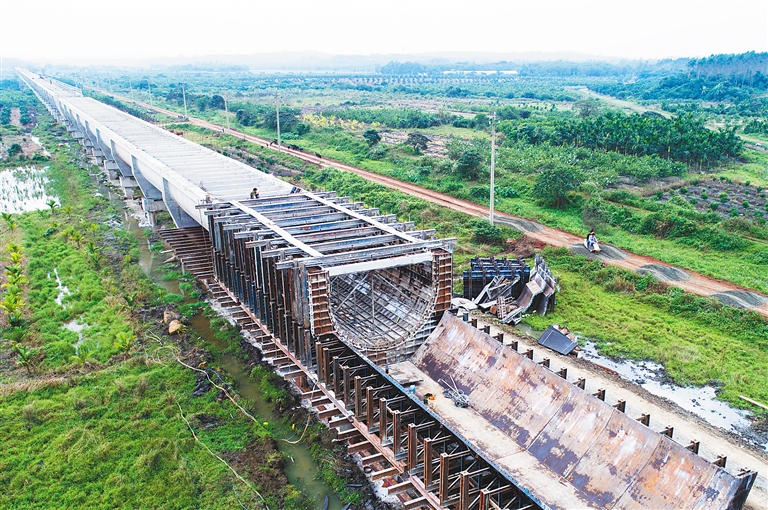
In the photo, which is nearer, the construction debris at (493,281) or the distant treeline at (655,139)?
the construction debris at (493,281)

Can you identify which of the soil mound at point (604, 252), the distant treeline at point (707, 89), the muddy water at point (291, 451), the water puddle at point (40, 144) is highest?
the distant treeline at point (707, 89)

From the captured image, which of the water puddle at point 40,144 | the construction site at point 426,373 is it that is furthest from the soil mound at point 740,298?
the water puddle at point 40,144

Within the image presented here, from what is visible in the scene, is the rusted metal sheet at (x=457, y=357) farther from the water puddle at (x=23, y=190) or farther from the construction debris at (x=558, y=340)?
the water puddle at (x=23, y=190)

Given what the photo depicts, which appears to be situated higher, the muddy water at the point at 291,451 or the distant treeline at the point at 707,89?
the distant treeline at the point at 707,89

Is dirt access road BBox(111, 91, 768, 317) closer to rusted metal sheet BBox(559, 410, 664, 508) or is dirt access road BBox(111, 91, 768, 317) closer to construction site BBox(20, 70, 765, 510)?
construction site BBox(20, 70, 765, 510)

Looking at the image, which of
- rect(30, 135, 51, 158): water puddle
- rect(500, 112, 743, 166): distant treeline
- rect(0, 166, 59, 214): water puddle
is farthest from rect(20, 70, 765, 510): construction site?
rect(30, 135, 51, 158): water puddle

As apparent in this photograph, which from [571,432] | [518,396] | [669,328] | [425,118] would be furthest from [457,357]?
[425,118]
